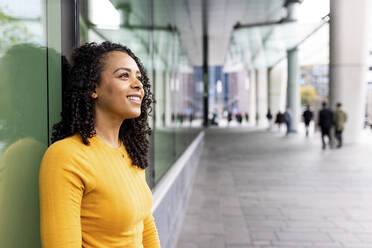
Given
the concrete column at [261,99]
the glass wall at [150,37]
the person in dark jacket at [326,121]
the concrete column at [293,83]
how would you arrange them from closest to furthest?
1. the glass wall at [150,37]
2. the person in dark jacket at [326,121]
3. the concrete column at [293,83]
4. the concrete column at [261,99]

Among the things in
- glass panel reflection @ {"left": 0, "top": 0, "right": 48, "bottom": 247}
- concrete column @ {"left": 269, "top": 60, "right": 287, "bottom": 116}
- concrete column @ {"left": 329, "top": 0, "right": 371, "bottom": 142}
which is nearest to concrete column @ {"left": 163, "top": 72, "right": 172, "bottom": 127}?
glass panel reflection @ {"left": 0, "top": 0, "right": 48, "bottom": 247}

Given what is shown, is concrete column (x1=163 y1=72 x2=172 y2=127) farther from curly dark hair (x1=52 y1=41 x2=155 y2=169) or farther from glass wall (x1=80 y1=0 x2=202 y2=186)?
curly dark hair (x1=52 y1=41 x2=155 y2=169)

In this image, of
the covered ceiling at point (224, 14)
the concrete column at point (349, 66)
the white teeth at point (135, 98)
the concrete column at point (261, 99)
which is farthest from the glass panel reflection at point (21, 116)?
the concrete column at point (261, 99)

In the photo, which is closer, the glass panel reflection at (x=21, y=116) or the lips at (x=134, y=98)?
the glass panel reflection at (x=21, y=116)

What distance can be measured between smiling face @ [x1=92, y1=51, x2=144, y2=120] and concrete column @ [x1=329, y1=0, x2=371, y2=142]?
48.8ft

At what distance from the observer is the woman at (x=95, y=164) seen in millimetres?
1062

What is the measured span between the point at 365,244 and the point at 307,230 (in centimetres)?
68

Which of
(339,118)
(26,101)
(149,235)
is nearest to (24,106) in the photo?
(26,101)

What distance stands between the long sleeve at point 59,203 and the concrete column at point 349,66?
601 inches

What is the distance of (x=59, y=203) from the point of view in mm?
1052

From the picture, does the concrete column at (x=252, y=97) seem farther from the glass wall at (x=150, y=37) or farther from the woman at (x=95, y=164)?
the woman at (x=95, y=164)

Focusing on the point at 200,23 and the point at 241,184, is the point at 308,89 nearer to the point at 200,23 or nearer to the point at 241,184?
the point at 200,23

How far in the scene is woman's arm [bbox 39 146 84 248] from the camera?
105 cm

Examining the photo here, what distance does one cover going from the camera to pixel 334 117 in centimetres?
1350
